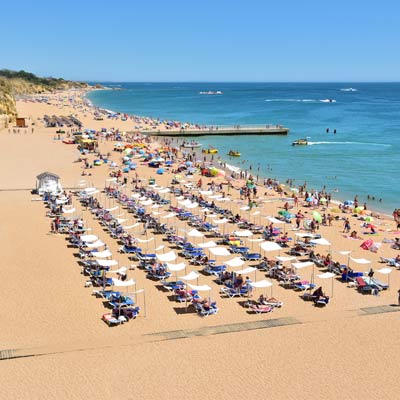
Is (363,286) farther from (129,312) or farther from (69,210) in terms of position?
(69,210)

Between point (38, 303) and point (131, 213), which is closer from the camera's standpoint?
point (38, 303)

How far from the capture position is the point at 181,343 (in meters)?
13.4

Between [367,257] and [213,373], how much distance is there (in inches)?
444

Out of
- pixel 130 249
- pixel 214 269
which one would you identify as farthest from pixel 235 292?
pixel 130 249

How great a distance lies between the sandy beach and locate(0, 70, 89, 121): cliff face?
164 feet

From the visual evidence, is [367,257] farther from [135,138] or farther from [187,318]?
[135,138]

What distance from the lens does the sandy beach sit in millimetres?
11625

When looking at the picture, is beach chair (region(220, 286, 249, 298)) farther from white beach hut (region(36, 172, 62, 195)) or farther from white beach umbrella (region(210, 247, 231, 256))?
white beach hut (region(36, 172, 62, 195))

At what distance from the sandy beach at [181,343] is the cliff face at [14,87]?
50101 mm

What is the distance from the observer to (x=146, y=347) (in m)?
13.2

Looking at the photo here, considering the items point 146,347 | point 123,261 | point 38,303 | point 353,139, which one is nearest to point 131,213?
point 123,261

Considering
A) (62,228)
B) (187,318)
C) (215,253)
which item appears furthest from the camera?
(62,228)

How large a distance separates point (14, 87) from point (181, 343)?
135979 mm

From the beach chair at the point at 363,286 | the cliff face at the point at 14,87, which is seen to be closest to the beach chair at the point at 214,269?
the beach chair at the point at 363,286
